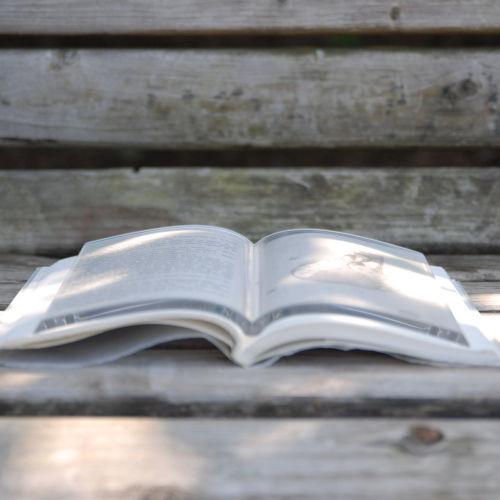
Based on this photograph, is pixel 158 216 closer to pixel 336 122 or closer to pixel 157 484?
pixel 336 122

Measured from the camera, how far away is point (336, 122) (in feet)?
4.21

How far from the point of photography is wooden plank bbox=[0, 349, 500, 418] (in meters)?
0.59

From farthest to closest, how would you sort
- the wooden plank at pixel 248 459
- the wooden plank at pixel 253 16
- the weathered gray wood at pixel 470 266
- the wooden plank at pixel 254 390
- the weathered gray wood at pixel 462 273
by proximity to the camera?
the wooden plank at pixel 253 16 → the weathered gray wood at pixel 470 266 → the weathered gray wood at pixel 462 273 → the wooden plank at pixel 254 390 → the wooden plank at pixel 248 459

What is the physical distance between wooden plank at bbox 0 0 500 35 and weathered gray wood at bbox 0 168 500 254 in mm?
318

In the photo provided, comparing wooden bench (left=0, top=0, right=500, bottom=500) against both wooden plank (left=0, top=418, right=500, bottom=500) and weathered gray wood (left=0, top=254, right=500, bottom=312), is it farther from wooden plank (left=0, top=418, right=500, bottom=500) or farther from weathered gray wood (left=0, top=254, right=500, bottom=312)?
wooden plank (left=0, top=418, right=500, bottom=500)

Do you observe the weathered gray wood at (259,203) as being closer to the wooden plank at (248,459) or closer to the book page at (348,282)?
the book page at (348,282)

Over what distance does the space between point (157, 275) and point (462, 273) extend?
673 millimetres

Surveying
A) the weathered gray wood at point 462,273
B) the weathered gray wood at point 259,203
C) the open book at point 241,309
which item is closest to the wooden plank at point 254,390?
the open book at point 241,309

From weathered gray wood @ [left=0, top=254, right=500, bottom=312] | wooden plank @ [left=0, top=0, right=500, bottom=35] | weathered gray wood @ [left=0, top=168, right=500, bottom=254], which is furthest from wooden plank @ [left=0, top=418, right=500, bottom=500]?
wooden plank @ [left=0, top=0, right=500, bottom=35]

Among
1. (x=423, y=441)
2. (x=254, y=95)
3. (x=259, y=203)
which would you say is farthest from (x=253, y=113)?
(x=423, y=441)

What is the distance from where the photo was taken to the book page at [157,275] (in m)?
0.66

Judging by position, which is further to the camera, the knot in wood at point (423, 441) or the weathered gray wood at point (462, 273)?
the weathered gray wood at point (462, 273)

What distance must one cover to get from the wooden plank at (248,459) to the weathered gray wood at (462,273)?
394 mm

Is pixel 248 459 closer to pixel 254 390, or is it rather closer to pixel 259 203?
pixel 254 390
